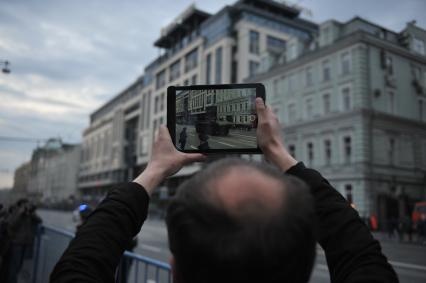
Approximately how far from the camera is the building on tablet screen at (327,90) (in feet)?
15.0

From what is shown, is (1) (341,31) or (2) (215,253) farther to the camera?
(1) (341,31)

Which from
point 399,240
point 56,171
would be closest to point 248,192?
point 399,240

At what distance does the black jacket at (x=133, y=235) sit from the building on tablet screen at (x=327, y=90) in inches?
14.6

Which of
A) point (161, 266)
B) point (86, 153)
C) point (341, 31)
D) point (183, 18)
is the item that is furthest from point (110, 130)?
point (161, 266)

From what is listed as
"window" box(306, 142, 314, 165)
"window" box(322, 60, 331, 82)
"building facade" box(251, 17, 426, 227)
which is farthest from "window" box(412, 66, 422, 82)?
"window" box(322, 60, 331, 82)

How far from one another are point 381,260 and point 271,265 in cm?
53

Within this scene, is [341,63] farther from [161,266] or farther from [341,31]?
[161,266]

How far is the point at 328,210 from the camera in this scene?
1230mm

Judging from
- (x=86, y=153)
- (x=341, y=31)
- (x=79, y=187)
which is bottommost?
(x=79, y=187)

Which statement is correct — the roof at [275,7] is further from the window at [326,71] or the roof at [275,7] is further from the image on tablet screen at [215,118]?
the image on tablet screen at [215,118]

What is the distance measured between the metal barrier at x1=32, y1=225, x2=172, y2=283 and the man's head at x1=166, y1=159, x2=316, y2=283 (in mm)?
3157

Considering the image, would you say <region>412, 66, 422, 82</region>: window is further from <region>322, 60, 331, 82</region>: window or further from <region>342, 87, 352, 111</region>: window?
<region>322, 60, 331, 82</region>: window

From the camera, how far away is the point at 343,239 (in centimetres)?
122

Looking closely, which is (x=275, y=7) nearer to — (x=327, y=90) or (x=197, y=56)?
(x=197, y=56)
